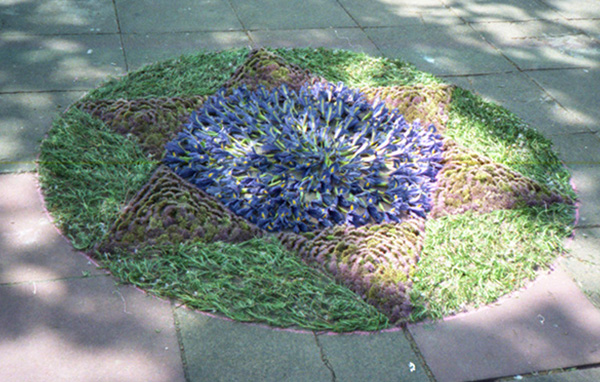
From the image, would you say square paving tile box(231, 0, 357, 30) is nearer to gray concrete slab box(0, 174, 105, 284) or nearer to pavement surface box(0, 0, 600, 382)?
pavement surface box(0, 0, 600, 382)

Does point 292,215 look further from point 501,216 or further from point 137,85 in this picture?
point 137,85

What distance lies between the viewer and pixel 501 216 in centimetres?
405

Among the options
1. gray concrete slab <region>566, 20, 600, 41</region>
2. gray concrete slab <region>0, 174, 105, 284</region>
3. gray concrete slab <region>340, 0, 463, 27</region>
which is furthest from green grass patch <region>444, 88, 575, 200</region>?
gray concrete slab <region>0, 174, 105, 284</region>

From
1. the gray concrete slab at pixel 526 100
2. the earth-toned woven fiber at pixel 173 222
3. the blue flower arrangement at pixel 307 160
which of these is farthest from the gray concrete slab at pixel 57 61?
the gray concrete slab at pixel 526 100

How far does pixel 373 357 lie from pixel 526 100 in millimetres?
3495

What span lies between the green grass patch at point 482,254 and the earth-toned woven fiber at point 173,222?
42.6 inches

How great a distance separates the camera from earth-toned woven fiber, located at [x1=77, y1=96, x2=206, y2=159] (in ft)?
14.6

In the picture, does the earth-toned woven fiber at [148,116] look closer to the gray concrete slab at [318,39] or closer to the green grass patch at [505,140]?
the gray concrete slab at [318,39]

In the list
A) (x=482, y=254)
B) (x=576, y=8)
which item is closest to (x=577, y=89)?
(x=576, y=8)

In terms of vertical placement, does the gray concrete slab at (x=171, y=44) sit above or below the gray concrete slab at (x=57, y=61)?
above

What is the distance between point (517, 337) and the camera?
3250mm

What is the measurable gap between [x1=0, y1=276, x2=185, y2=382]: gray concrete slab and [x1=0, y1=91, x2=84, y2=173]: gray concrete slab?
1.31 m

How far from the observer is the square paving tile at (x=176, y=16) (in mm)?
6398

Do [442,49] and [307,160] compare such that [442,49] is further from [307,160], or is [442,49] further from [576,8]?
[307,160]
